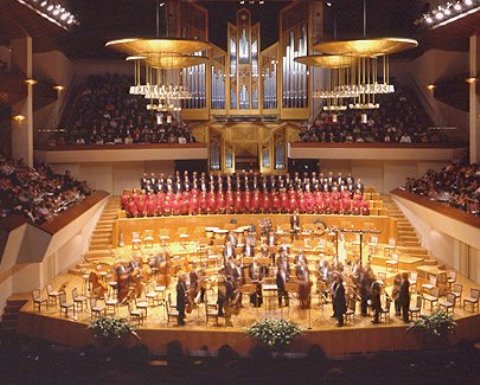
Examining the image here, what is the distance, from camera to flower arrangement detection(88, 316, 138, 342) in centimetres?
1238

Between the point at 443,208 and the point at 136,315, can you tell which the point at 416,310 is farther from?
the point at 136,315

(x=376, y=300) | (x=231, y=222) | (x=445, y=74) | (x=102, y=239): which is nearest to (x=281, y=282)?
(x=376, y=300)

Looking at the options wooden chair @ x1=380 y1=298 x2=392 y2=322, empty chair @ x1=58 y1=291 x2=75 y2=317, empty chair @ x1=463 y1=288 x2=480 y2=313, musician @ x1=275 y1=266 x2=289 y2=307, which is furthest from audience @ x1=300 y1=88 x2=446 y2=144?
empty chair @ x1=58 y1=291 x2=75 y2=317

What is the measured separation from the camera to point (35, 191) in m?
16.1

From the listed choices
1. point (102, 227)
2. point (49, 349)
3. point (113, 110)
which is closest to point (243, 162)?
point (113, 110)

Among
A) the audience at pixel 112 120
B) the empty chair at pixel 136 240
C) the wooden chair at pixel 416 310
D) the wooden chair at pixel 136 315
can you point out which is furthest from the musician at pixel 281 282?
the audience at pixel 112 120

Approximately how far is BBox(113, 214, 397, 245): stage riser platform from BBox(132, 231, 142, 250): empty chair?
0.45 metres

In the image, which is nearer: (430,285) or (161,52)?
(430,285)

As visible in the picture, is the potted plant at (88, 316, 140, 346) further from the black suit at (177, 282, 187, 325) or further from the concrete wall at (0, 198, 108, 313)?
the concrete wall at (0, 198, 108, 313)

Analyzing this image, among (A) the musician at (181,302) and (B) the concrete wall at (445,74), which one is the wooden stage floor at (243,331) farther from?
(B) the concrete wall at (445,74)

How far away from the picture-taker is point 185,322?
12.9 meters

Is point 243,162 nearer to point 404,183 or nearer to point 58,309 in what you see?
point 404,183

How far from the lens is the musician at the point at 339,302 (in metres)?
12.5

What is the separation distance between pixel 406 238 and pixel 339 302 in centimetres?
639
